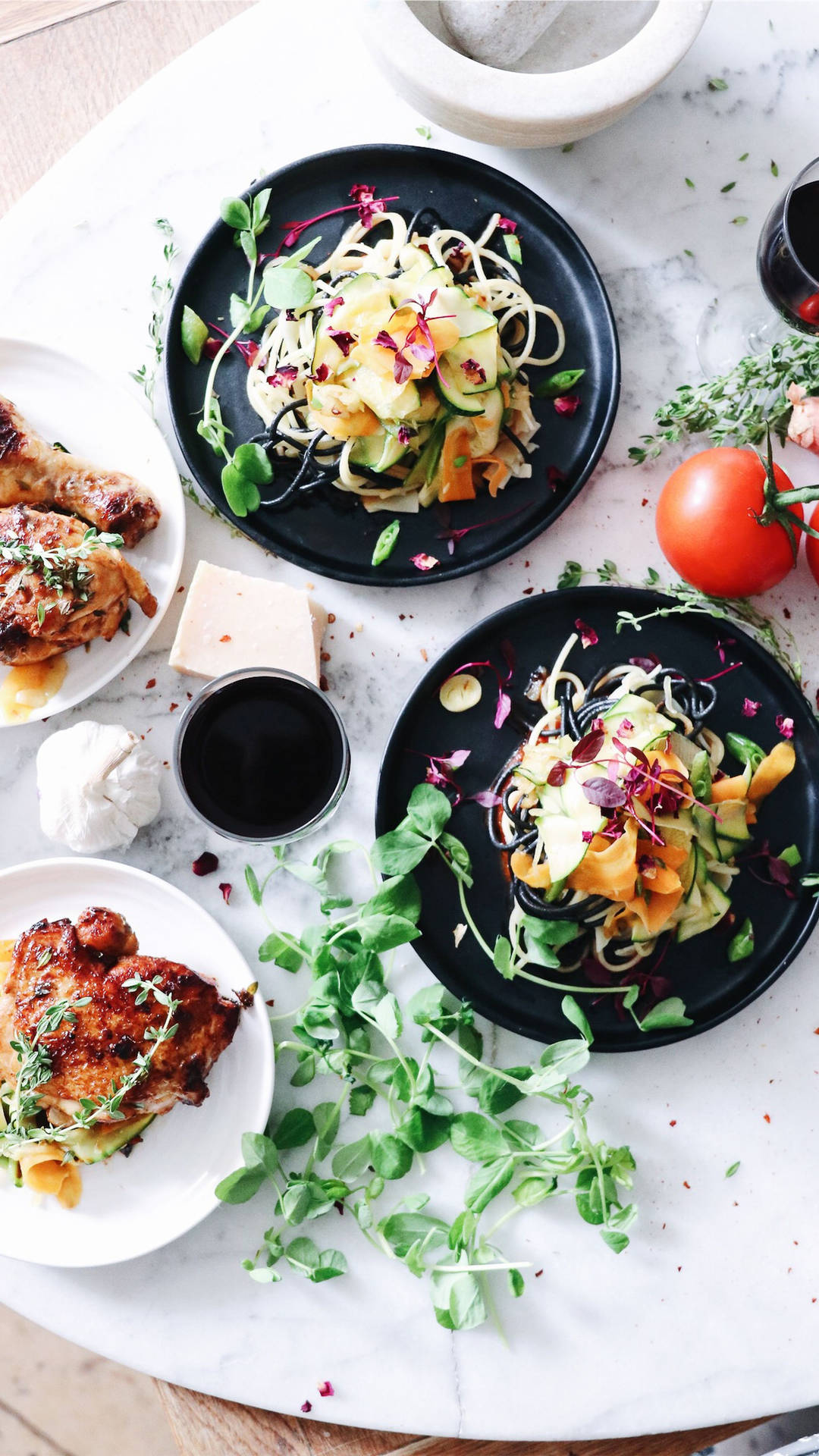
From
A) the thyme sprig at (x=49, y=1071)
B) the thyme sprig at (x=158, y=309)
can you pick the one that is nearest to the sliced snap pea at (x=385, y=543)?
the thyme sprig at (x=158, y=309)

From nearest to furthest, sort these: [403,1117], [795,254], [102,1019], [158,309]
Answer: [795,254], [102,1019], [403,1117], [158,309]

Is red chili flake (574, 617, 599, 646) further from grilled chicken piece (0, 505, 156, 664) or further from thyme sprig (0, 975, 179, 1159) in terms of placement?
thyme sprig (0, 975, 179, 1159)

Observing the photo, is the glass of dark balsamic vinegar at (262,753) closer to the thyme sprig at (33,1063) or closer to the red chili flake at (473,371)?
the thyme sprig at (33,1063)

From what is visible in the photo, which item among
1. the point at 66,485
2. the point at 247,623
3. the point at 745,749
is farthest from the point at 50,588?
the point at 745,749

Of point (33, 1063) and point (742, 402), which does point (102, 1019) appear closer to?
point (33, 1063)

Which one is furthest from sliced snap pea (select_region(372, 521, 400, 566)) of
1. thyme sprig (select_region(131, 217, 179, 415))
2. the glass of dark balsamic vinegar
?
thyme sprig (select_region(131, 217, 179, 415))
